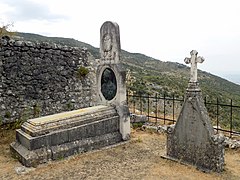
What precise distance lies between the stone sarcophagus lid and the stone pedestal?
2087 millimetres

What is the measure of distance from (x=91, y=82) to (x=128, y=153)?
4705mm

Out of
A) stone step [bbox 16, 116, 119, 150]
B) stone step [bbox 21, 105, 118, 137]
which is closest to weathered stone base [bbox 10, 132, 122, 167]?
stone step [bbox 16, 116, 119, 150]

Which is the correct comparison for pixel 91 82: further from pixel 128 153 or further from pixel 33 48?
pixel 128 153

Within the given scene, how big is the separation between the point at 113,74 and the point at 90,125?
1.93m

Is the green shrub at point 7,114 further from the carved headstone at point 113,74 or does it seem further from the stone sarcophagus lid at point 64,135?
the carved headstone at point 113,74

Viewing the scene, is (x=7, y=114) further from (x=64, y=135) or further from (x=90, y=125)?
(x=90, y=125)

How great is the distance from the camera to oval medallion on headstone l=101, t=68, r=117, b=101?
28.6 feet

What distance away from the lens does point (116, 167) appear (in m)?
6.54

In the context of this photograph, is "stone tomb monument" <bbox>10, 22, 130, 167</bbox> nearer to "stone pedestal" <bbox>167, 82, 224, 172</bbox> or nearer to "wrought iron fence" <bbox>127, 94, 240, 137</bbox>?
"wrought iron fence" <bbox>127, 94, 240, 137</bbox>

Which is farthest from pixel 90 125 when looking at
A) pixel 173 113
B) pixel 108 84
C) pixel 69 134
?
pixel 173 113

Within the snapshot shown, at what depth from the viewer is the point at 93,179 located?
5820 millimetres

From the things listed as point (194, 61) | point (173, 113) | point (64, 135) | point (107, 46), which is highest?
point (107, 46)

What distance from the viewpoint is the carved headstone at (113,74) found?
8.47m

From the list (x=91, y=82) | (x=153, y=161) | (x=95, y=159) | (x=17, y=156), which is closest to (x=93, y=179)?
(x=95, y=159)
